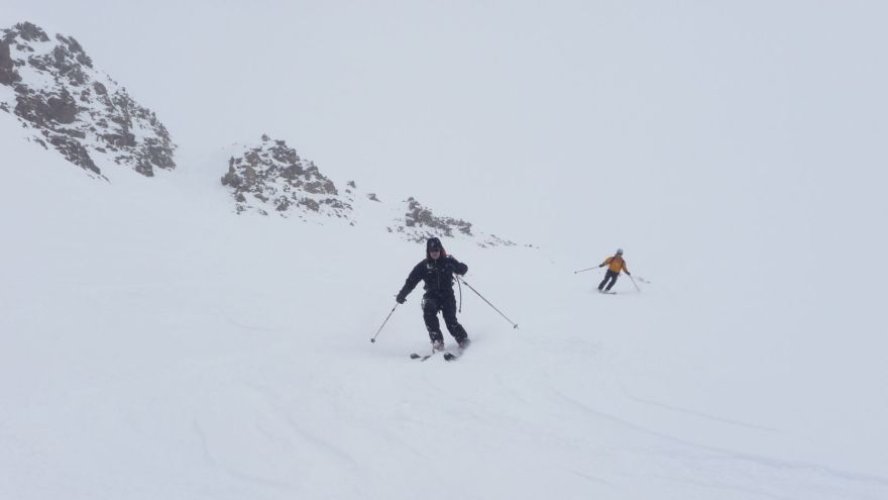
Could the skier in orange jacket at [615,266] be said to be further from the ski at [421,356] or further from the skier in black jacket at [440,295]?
the ski at [421,356]

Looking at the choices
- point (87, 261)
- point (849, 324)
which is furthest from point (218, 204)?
point (849, 324)

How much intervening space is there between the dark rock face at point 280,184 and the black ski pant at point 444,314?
1977cm

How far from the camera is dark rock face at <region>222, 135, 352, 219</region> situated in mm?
27781

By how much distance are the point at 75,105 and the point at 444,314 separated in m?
28.3

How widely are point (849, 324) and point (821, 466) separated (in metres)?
6.69

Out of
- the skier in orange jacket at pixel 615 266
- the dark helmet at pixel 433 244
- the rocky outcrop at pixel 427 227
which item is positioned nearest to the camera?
the dark helmet at pixel 433 244

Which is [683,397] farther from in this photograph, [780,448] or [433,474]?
[433,474]

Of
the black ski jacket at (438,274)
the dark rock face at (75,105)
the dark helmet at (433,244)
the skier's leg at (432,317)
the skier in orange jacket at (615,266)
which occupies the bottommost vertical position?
the skier's leg at (432,317)

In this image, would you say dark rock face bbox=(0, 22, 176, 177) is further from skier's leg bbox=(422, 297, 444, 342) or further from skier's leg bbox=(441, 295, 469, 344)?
skier's leg bbox=(441, 295, 469, 344)

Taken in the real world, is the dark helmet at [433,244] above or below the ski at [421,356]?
above

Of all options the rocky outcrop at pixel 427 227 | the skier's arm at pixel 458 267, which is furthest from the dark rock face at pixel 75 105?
the skier's arm at pixel 458 267

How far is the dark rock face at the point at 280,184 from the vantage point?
1094 inches

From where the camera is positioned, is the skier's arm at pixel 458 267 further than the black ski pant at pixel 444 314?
No

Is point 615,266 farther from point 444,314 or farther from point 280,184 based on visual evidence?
A: point 280,184
